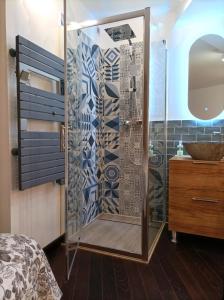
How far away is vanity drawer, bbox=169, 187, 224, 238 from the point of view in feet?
7.18

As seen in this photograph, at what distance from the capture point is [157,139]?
243 cm

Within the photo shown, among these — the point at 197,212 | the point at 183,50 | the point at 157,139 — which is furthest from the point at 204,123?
the point at 197,212

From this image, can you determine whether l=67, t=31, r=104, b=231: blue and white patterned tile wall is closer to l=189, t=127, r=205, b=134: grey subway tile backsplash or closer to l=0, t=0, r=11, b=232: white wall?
l=0, t=0, r=11, b=232: white wall

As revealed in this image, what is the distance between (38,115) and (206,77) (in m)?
1.97

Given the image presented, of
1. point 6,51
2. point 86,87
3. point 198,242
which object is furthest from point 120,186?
point 6,51

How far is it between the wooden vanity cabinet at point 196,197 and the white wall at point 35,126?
1177mm

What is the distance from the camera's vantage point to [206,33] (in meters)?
2.67

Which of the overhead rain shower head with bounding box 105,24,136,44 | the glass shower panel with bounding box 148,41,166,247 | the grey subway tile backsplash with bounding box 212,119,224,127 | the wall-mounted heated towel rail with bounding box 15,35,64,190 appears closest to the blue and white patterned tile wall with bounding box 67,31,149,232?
the overhead rain shower head with bounding box 105,24,136,44

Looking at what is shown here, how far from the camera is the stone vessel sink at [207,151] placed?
2176 mm

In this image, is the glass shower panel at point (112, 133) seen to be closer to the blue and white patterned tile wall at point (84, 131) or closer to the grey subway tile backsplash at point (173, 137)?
the blue and white patterned tile wall at point (84, 131)

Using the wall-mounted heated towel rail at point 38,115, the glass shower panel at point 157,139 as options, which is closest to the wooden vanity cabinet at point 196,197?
the glass shower panel at point 157,139

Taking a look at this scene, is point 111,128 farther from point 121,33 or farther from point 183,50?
point 183,50

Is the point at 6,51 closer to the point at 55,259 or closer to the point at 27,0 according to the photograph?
the point at 27,0

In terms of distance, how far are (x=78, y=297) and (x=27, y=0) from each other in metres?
2.30
